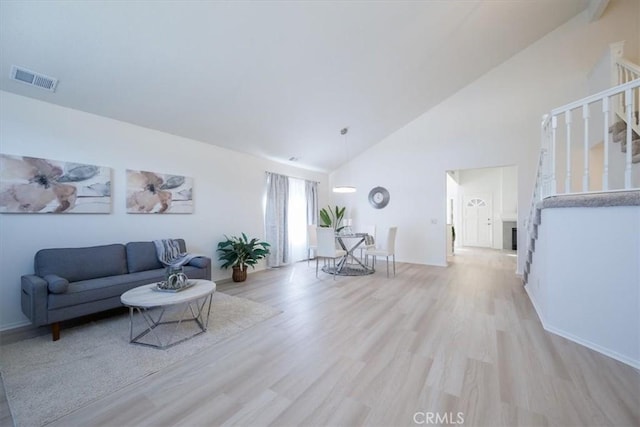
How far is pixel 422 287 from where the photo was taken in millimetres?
4164

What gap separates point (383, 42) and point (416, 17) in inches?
18.6

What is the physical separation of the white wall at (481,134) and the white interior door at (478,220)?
4403 millimetres

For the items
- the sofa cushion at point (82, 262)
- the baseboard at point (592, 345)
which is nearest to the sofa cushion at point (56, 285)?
the sofa cushion at point (82, 262)

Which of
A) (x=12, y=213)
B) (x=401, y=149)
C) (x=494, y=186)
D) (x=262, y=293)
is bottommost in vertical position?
(x=262, y=293)

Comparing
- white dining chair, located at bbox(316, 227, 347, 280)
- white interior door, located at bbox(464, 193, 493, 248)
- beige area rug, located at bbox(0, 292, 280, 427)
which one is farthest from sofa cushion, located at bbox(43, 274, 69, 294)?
white interior door, located at bbox(464, 193, 493, 248)

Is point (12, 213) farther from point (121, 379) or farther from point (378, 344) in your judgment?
point (378, 344)

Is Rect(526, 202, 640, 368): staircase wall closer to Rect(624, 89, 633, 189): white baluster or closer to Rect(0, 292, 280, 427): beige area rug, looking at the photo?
Rect(624, 89, 633, 189): white baluster

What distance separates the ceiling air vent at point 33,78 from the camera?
8.41ft

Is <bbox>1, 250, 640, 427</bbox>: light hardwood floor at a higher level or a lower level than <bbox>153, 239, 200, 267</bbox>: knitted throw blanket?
lower

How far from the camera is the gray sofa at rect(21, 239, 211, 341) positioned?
2422mm

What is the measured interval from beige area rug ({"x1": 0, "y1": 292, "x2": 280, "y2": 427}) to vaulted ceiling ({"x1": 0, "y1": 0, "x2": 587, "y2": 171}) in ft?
9.03

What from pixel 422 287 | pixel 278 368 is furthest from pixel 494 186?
pixel 278 368

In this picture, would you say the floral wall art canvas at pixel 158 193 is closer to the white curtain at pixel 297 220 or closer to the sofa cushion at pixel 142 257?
the sofa cushion at pixel 142 257

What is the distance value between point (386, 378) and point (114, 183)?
4.11 m
